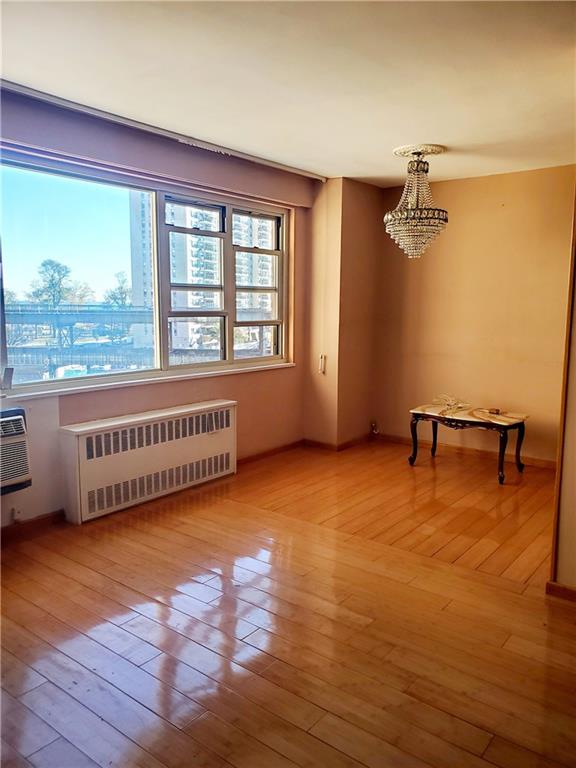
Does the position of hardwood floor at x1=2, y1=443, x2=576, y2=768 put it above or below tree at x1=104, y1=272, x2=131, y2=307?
below

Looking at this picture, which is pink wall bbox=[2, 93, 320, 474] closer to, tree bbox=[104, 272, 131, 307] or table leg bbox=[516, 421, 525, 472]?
tree bbox=[104, 272, 131, 307]

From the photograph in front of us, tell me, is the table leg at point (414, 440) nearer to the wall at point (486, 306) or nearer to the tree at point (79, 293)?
the wall at point (486, 306)

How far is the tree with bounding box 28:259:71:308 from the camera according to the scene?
3578 mm

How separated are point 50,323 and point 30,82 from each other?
4.51 ft

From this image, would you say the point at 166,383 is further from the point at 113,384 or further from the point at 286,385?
the point at 286,385

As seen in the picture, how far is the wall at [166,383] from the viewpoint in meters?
3.42

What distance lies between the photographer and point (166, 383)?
4.38 meters

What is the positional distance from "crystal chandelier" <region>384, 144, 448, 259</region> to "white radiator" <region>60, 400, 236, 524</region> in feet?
6.23

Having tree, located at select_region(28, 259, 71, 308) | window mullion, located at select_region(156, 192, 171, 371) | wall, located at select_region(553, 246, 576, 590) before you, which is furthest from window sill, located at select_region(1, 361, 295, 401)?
wall, located at select_region(553, 246, 576, 590)

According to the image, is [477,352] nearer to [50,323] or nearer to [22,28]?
[50,323]

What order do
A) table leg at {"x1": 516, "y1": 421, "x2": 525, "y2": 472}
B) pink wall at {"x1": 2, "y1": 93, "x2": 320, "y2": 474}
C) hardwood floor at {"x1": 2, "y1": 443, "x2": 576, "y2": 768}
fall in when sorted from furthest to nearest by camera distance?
table leg at {"x1": 516, "y1": 421, "x2": 525, "y2": 472}, pink wall at {"x1": 2, "y1": 93, "x2": 320, "y2": 474}, hardwood floor at {"x1": 2, "y1": 443, "x2": 576, "y2": 768}

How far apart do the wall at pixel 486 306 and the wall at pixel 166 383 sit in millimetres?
997

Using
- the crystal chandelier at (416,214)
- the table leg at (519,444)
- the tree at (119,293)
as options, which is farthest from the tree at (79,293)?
the table leg at (519,444)

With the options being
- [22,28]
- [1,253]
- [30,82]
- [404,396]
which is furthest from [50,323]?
[404,396]
